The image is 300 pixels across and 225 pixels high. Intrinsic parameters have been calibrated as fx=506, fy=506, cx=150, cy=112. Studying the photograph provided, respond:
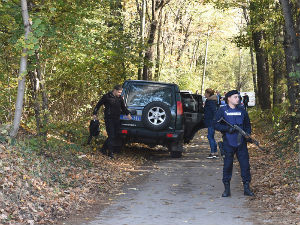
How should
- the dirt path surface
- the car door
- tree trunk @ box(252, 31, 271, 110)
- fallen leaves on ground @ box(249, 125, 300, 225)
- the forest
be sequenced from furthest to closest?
tree trunk @ box(252, 31, 271, 110) → the car door → the forest → fallen leaves on ground @ box(249, 125, 300, 225) → the dirt path surface

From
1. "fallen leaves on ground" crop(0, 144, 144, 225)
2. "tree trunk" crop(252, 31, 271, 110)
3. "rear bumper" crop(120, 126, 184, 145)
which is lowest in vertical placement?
"fallen leaves on ground" crop(0, 144, 144, 225)

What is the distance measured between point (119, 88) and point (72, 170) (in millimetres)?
3570

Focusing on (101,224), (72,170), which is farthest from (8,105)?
(101,224)

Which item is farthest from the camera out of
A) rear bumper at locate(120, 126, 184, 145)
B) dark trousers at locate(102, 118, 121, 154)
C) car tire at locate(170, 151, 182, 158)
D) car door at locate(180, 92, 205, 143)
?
car door at locate(180, 92, 205, 143)

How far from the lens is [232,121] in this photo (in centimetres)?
919

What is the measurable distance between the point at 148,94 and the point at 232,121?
214 inches

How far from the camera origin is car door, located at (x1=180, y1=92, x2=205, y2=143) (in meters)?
17.9

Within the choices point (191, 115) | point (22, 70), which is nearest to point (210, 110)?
point (191, 115)

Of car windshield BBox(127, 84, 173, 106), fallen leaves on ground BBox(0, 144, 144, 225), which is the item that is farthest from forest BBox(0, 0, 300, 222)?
car windshield BBox(127, 84, 173, 106)

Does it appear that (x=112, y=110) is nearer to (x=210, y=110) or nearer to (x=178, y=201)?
(x=210, y=110)

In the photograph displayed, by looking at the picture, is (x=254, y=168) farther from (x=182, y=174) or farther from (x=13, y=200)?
(x=13, y=200)

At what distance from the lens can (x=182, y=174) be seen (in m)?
12.0

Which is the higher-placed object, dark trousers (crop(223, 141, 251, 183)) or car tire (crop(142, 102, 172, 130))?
car tire (crop(142, 102, 172, 130))

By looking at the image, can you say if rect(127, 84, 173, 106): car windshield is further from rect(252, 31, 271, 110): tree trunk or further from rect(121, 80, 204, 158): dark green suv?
rect(252, 31, 271, 110): tree trunk
